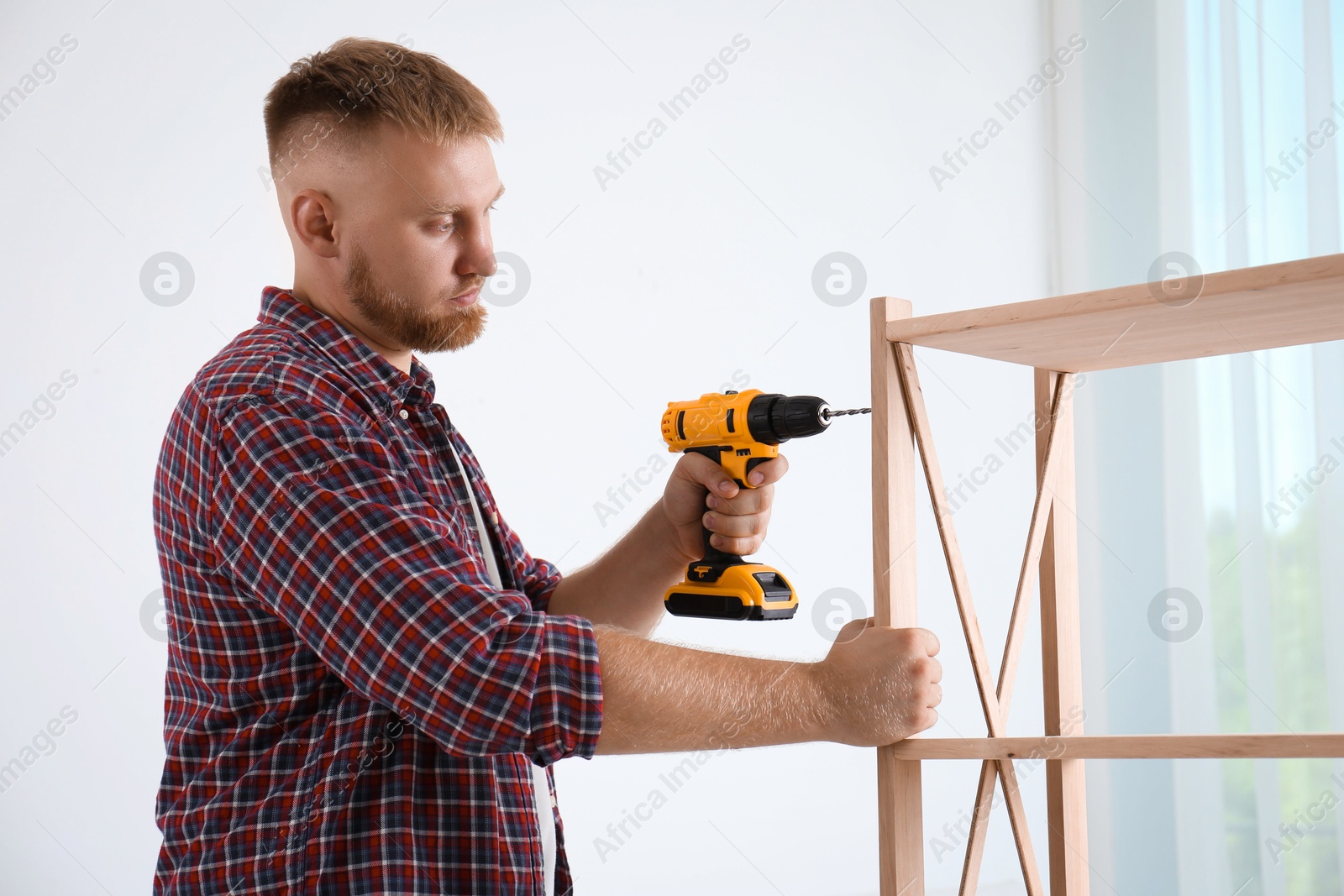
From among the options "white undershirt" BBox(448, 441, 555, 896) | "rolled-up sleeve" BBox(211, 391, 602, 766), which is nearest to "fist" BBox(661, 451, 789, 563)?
"white undershirt" BBox(448, 441, 555, 896)

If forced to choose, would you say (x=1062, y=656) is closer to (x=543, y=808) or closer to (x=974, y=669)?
(x=974, y=669)

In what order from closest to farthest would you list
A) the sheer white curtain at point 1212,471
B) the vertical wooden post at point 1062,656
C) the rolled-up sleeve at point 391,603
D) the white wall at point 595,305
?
1. the rolled-up sleeve at point 391,603
2. the vertical wooden post at point 1062,656
3. the white wall at point 595,305
4. the sheer white curtain at point 1212,471

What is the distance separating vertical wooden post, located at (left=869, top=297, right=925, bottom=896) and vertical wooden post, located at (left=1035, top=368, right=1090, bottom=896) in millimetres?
276

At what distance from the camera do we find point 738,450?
1.32 metres

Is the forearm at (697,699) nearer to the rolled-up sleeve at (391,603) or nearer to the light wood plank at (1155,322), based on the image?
the rolled-up sleeve at (391,603)

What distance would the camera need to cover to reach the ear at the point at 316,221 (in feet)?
4.02

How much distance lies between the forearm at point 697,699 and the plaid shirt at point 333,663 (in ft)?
0.12

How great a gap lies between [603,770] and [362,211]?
1.74m

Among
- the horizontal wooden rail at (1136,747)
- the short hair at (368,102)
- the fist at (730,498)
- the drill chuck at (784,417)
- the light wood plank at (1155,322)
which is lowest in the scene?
the horizontal wooden rail at (1136,747)

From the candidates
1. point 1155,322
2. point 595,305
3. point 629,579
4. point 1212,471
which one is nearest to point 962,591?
point 1155,322

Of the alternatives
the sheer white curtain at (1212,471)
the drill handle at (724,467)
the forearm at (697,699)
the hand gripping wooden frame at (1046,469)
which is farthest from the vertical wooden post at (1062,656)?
the sheer white curtain at (1212,471)

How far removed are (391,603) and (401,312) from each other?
428 mm

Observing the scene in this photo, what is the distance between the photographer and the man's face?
3.92 ft

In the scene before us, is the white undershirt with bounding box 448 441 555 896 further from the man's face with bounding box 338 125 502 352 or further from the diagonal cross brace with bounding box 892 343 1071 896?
the diagonal cross brace with bounding box 892 343 1071 896
